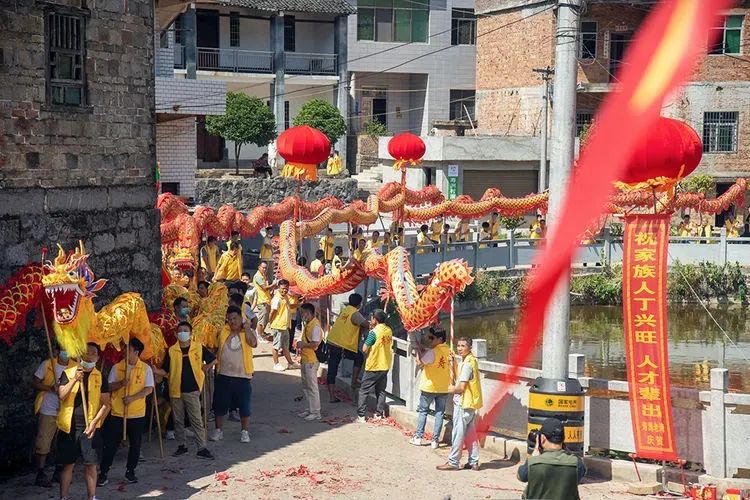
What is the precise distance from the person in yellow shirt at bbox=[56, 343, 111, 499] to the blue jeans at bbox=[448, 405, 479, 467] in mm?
3663

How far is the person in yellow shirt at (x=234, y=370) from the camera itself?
1259cm

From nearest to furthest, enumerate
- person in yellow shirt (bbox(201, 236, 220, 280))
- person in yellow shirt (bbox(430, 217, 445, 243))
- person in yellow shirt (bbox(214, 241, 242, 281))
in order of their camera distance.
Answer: person in yellow shirt (bbox(214, 241, 242, 281)) → person in yellow shirt (bbox(201, 236, 220, 280)) → person in yellow shirt (bbox(430, 217, 445, 243))

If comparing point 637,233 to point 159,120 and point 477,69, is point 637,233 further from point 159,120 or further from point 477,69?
point 477,69

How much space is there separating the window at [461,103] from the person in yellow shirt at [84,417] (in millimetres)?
36907

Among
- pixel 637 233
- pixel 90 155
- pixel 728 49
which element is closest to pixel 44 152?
pixel 90 155

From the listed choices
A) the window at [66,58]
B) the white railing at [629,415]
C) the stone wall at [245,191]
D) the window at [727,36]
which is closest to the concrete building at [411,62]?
the stone wall at [245,191]

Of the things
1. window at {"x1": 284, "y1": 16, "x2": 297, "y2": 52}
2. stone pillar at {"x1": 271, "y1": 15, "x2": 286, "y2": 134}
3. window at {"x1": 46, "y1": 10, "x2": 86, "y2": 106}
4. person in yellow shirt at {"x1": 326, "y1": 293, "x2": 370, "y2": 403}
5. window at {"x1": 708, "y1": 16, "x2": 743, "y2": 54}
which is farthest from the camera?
window at {"x1": 284, "y1": 16, "x2": 297, "y2": 52}

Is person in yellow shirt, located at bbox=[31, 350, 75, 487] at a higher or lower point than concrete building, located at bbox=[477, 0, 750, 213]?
lower

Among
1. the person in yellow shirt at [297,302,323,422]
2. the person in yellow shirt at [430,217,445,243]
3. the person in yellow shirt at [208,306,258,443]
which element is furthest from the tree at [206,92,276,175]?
the person in yellow shirt at [208,306,258,443]

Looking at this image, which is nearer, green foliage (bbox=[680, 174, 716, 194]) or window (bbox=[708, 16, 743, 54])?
green foliage (bbox=[680, 174, 716, 194])

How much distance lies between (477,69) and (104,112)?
3048cm

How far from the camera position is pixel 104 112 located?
12672mm

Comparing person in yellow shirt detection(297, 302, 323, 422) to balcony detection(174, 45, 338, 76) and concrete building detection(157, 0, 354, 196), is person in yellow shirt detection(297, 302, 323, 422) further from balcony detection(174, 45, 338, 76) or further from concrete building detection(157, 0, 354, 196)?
balcony detection(174, 45, 338, 76)

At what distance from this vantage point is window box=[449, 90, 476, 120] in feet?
151
